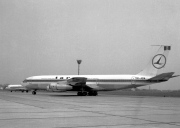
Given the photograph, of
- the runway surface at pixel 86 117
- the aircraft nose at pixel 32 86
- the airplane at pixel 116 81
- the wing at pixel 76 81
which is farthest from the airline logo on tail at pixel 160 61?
the runway surface at pixel 86 117

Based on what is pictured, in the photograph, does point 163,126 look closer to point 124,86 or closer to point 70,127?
point 70,127

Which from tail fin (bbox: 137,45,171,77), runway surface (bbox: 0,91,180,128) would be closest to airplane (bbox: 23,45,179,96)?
tail fin (bbox: 137,45,171,77)

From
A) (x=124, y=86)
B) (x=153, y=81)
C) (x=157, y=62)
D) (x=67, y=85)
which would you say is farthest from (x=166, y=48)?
(x=67, y=85)

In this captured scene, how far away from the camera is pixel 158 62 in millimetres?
38406

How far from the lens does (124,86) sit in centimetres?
3862

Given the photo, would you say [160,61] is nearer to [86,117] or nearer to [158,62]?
[158,62]

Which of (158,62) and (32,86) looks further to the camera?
(32,86)

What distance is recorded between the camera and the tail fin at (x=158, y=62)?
3825 cm

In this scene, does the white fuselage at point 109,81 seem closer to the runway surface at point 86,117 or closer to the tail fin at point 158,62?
the tail fin at point 158,62

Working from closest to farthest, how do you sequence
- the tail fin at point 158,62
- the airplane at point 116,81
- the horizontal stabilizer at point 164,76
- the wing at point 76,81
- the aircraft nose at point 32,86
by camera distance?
1. the horizontal stabilizer at point 164,76
2. the airplane at point 116,81
3. the tail fin at point 158,62
4. the wing at point 76,81
5. the aircraft nose at point 32,86

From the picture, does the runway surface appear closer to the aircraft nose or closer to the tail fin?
the tail fin

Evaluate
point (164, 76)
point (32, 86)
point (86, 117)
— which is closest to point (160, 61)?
point (164, 76)

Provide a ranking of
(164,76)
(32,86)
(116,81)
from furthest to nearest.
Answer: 1. (32,86)
2. (116,81)
3. (164,76)

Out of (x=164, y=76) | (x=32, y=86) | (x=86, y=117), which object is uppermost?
(x=164, y=76)
